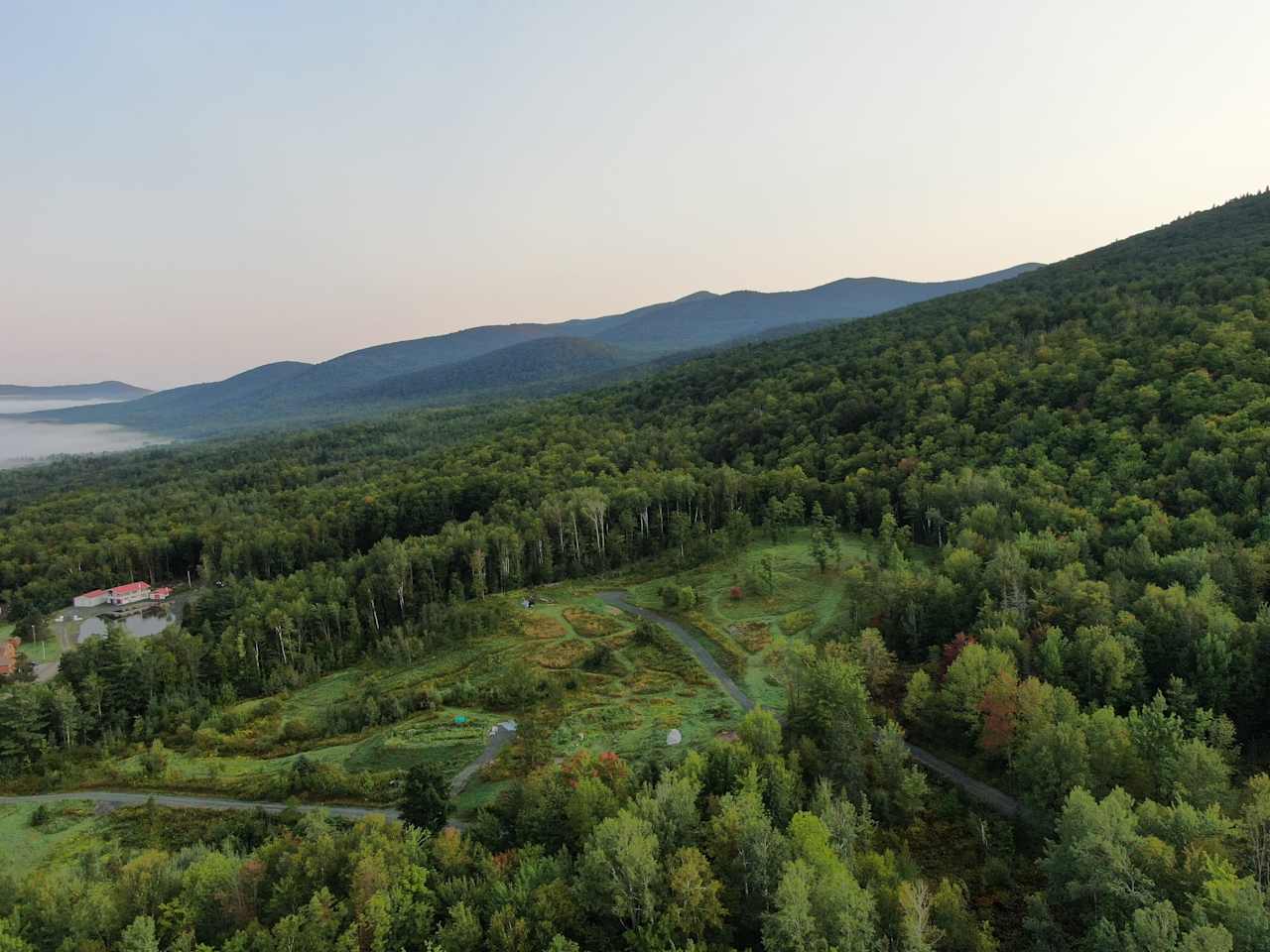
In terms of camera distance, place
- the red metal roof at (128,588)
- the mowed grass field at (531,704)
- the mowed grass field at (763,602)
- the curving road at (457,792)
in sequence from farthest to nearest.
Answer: the red metal roof at (128,588) → the mowed grass field at (763,602) → the mowed grass field at (531,704) → the curving road at (457,792)

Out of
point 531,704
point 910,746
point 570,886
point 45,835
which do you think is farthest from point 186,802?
point 910,746

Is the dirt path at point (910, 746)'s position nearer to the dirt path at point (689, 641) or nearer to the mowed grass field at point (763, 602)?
the dirt path at point (689, 641)

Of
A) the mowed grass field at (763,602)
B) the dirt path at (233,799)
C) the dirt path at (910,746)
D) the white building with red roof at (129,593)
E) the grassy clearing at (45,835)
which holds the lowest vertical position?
the dirt path at (910,746)

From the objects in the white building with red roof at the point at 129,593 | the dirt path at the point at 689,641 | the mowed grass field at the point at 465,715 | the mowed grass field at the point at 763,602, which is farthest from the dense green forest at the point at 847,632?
the dirt path at the point at 689,641

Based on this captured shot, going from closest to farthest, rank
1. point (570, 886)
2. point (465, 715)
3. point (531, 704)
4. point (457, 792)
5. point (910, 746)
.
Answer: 1. point (570, 886)
2. point (457, 792)
3. point (910, 746)
4. point (465, 715)
5. point (531, 704)

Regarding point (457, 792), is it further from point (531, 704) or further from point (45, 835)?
point (45, 835)

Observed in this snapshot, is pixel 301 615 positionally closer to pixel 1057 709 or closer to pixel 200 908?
pixel 200 908

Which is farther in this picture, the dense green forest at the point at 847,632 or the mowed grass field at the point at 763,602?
the mowed grass field at the point at 763,602

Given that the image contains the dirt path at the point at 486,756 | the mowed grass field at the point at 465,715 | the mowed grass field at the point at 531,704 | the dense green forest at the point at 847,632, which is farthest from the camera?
the mowed grass field at the point at 465,715
